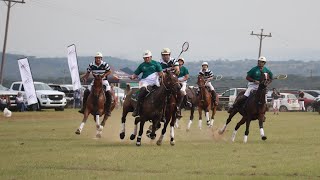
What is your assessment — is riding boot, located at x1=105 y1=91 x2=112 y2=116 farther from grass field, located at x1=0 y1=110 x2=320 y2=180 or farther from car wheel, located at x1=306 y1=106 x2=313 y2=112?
car wheel, located at x1=306 y1=106 x2=313 y2=112

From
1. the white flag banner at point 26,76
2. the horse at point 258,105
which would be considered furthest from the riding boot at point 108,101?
the white flag banner at point 26,76

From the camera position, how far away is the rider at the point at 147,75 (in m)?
23.1

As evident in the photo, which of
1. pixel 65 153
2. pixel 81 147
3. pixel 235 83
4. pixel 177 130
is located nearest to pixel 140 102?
pixel 81 147

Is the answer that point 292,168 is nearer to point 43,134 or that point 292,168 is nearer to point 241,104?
point 241,104

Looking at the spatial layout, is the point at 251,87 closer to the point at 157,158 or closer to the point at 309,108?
the point at 157,158

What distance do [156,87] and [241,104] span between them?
4.19 m

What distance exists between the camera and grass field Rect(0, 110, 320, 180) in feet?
51.3

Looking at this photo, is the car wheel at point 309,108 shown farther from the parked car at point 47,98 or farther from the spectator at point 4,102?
the spectator at point 4,102

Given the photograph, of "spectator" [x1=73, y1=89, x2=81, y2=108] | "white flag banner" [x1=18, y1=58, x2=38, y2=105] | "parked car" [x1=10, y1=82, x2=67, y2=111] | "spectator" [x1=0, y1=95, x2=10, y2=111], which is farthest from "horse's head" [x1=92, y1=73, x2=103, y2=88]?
"spectator" [x1=73, y1=89, x2=81, y2=108]

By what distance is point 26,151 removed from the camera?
20578mm

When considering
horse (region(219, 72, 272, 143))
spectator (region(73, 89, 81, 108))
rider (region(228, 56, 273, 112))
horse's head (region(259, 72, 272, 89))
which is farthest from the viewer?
spectator (region(73, 89, 81, 108))

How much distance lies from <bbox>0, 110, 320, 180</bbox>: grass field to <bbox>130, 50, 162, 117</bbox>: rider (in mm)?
1407

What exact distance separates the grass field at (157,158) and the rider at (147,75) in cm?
141

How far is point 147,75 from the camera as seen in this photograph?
23.5 meters
